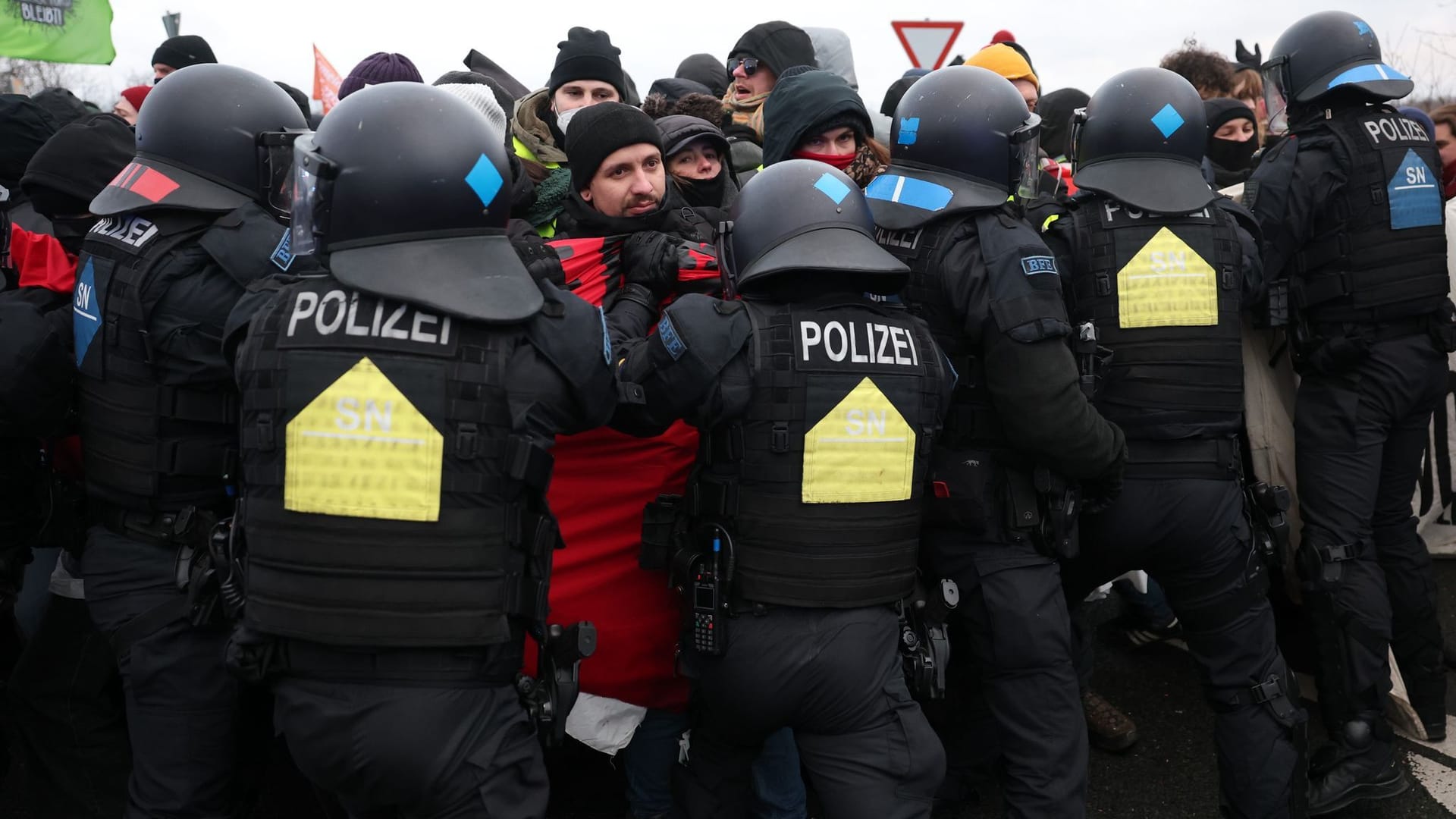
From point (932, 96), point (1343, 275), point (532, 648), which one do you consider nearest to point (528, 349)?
point (532, 648)

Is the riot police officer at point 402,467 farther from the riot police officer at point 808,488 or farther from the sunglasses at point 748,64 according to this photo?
the sunglasses at point 748,64

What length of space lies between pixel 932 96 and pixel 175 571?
263 cm

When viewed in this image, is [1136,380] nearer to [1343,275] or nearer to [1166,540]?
[1166,540]

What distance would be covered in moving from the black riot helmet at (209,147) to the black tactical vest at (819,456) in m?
1.49

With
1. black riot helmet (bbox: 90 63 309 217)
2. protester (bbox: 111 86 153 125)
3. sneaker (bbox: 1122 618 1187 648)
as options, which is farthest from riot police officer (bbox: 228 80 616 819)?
sneaker (bbox: 1122 618 1187 648)

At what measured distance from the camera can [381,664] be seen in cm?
230

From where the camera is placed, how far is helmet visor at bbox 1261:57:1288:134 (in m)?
4.49

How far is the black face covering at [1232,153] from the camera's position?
5.84 metres

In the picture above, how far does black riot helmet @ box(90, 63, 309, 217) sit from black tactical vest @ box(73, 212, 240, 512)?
3.3 inches

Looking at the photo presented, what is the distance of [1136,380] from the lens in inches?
141

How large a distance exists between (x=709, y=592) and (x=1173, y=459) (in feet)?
5.63

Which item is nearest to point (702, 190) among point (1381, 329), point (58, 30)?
point (1381, 329)

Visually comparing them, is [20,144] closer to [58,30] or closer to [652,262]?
[652,262]

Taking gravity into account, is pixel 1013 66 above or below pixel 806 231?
above
